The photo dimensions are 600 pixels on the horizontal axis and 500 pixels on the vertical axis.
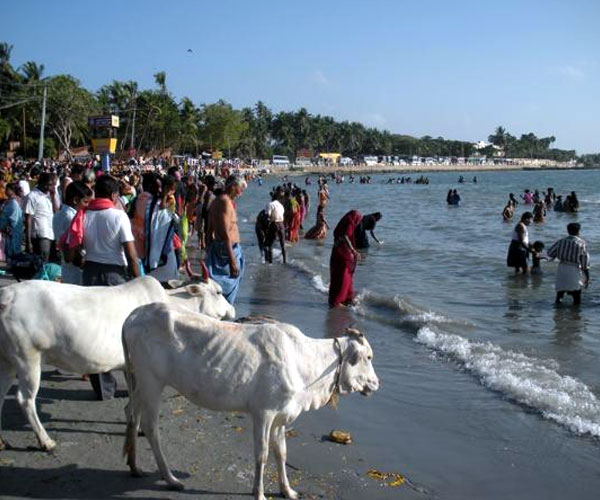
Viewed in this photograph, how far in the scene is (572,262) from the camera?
12.4 metres

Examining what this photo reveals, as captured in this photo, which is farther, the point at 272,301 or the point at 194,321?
the point at 272,301

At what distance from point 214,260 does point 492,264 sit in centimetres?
1317

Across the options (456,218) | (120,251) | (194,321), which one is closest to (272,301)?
(120,251)

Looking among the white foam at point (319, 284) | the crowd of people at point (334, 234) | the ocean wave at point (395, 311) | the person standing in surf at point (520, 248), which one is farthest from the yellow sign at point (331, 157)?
the ocean wave at point (395, 311)

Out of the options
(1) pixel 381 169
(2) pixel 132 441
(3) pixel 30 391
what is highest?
(1) pixel 381 169

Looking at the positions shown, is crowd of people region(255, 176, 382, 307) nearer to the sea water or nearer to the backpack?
the sea water

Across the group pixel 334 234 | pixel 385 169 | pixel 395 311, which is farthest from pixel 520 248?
pixel 385 169

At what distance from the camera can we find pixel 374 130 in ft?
617

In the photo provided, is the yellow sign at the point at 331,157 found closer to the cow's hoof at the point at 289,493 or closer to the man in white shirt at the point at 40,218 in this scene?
the man in white shirt at the point at 40,218

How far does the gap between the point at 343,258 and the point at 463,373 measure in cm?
413

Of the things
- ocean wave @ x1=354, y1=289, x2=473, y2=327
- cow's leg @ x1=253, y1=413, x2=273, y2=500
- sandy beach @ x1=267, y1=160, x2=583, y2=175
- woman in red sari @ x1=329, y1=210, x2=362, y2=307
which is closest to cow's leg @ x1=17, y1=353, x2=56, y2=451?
cow's leg @ x1=253, y1=413, x2=273, y2=500

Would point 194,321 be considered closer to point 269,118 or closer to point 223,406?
point 223,406

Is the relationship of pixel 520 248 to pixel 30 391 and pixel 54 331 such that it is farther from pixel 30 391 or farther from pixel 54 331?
pixel 30 391

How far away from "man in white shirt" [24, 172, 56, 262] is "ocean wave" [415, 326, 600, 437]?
5.78 m
